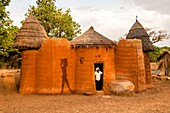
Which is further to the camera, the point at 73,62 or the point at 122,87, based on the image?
the point at 73,62

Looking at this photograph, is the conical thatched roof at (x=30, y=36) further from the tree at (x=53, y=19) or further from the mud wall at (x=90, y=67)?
the tree at (x=53, y=19)

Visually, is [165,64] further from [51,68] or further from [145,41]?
[51,68]

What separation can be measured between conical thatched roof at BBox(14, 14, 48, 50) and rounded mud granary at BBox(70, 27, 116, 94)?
2517 mm

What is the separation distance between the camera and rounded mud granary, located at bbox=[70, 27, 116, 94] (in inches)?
635

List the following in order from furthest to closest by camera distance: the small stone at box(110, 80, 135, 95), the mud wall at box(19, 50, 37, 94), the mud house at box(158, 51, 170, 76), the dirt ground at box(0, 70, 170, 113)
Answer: the mud house at box(158, 51, 170, 76), the mud wall at box(19, 50, 37, 94), the small stone at box(110, 80, 135, 95), the dirt ground at box(0, 70, 170, 113)

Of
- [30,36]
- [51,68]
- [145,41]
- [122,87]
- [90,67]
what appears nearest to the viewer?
[122,87]

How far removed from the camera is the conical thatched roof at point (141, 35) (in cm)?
1947

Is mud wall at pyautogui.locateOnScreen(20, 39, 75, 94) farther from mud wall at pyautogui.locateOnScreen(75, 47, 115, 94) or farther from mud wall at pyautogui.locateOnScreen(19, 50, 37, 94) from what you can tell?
mud wall at pyautogui.locateOnScreen(75, 47, 115, 94)

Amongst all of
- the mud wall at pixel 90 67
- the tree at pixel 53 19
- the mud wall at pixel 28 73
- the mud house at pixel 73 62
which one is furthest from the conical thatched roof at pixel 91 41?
the tree at pixel 53 19

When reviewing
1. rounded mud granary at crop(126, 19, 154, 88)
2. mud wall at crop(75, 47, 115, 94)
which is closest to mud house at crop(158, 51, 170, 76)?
rounded mud granary at crop(126, 19, 154, 88)

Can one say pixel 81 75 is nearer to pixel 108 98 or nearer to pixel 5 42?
pixel 108 98

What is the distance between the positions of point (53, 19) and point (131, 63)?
17.4 meters

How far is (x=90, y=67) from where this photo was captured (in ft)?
53.1

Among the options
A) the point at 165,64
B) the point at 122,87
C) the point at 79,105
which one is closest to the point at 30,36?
the point at 79,105
